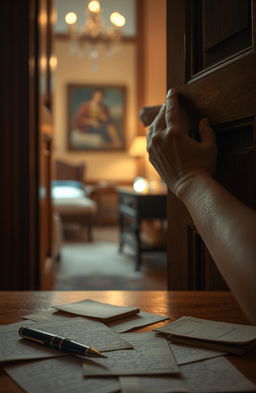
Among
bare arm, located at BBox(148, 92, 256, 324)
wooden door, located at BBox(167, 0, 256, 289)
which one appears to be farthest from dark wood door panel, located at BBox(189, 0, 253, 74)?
bare arm, located at BBox(148, 92, 256, 324)

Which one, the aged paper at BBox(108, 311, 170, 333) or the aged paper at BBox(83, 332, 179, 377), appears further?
the aged paper at BBox(108, 311, 170, 333)

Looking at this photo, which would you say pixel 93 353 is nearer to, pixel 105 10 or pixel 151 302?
pixel 151 302

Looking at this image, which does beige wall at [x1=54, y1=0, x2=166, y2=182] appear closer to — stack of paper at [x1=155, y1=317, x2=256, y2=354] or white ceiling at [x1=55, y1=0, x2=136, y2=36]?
white ceiling at [x1=55, y1=0, x2=136, y2=36]

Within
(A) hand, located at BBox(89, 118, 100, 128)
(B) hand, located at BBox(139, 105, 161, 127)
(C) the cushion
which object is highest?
(A) hand, located at BBox(89, 118, 100, 128)

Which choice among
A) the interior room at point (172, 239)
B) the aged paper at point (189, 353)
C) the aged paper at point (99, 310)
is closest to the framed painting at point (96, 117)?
the interior room at point (172, 239)

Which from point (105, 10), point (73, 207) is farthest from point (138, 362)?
point (105, 10)

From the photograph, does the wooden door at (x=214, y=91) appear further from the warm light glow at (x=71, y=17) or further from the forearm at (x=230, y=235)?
the warm light glow at (x=71, y=17)

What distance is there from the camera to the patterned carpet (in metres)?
3.21

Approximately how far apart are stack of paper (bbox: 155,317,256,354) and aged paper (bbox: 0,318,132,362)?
83 mm

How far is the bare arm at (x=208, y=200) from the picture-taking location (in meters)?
0.57

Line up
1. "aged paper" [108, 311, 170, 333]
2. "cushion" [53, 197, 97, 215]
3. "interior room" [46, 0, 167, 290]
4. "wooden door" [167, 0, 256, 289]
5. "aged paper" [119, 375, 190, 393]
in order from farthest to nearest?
"interior room" [46, 0, 167, 290]
"cushion" [53, 197, 97, 215]
"wooden door" [167, 0, 256, 289]
"aged paper" [108, 311, 170, 333]
"aged paper" [119, 375, 190, 393]

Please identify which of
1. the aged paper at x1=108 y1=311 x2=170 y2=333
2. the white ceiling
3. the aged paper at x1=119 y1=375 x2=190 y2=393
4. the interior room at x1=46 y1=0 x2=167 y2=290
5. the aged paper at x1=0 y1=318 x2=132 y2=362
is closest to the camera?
the aged paper at x1=119 y1=375 x2=190 y2=393

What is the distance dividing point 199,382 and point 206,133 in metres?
0.53

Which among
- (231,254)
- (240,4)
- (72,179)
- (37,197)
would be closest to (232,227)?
(231,254)
